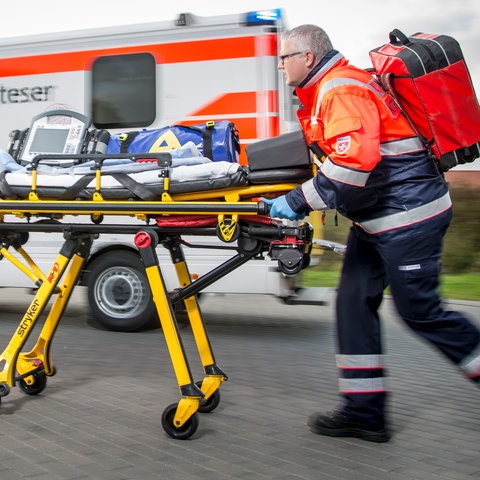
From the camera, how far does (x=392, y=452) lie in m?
3.96

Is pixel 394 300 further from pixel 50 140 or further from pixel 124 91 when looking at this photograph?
pixel 124 91

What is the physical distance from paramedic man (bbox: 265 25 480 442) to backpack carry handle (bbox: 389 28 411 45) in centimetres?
25

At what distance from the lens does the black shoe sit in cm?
415

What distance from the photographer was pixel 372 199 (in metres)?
3.93

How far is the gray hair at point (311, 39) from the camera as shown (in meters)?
4.11

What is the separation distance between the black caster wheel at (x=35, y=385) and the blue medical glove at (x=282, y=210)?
202 cm

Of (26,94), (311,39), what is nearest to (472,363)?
(311,39)

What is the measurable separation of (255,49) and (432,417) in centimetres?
449

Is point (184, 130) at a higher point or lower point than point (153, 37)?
lower

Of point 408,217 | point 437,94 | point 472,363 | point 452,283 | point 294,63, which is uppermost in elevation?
point 294,63

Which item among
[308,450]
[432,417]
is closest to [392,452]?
[308,450]

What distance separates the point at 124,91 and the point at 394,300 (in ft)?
16.9

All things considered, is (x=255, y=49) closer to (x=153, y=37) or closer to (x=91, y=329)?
(x=153, y=37)

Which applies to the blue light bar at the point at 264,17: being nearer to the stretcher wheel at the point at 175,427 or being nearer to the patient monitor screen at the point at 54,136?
the patient monitor screen at the point at 54,136
